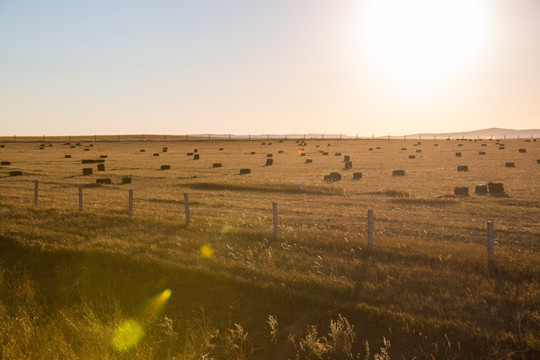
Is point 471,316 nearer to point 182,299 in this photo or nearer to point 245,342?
point 245,342

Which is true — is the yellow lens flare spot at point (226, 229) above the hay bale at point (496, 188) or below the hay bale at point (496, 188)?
below

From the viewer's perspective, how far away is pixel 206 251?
38.3 feet

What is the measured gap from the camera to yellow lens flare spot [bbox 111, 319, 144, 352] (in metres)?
7.16

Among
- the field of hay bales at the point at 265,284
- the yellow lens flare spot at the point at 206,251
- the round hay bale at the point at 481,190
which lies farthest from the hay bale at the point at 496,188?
the yellow lens flare spot at the point at 206,251

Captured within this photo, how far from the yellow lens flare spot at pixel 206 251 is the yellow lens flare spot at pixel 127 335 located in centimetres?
304

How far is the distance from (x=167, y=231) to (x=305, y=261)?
551 centimetres

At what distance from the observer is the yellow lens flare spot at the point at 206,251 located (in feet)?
37.2

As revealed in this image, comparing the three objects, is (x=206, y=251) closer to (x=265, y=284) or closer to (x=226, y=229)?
(x=226, y=229)

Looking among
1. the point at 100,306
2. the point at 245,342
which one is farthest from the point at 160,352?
the point at 100,306

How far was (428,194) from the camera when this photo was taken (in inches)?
909

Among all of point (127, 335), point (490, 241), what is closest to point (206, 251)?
point (127, 335)

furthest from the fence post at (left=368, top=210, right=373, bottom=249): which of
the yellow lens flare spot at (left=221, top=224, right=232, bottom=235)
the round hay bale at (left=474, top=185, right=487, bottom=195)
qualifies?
the round hay bale at (left=474, top=185, right=487, bottom=195)

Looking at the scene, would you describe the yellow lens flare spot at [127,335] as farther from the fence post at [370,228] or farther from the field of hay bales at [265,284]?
the fence post at [370,228]

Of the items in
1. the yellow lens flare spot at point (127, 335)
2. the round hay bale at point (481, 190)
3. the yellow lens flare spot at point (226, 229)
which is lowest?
the yellow lens flare spot at point (127, 335)
